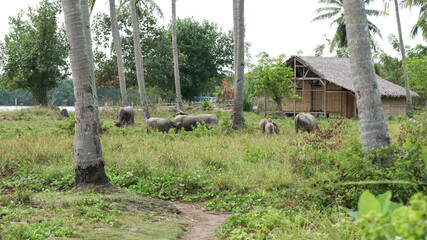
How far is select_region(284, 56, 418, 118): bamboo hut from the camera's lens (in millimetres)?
28703

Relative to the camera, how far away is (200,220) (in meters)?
5.66

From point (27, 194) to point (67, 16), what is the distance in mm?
2695

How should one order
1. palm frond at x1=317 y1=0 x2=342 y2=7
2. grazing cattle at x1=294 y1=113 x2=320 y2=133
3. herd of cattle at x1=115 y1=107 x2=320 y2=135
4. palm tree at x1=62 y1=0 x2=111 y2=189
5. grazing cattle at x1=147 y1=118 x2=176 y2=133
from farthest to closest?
palm frond at x1=317 y1=0 x2=342 y2=7
grazing cattle at x1=147 y1=118 x2=176 y2=133
grazing cattle at x1=294 y1=113 x2=320 y2=133
herd of cattle at x1=115 y1=107 x2=320 y2=135
palm tree at x1=62 y1=0 x2=111 y2=189

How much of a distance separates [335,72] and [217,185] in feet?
82.4

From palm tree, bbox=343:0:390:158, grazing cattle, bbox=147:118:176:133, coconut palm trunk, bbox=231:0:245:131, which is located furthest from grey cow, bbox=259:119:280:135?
palm tree, bbox=343:0:390:158

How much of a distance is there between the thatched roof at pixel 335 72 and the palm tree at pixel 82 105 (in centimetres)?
2346

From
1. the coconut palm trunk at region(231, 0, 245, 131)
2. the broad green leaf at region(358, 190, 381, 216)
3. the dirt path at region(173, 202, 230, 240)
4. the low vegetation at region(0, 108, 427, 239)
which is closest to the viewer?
the broad green leaf at region(358, 190, 381, 216)

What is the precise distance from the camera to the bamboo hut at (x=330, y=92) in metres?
28.7

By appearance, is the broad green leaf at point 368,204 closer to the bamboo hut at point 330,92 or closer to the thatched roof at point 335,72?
the thatched roof at point 335,72

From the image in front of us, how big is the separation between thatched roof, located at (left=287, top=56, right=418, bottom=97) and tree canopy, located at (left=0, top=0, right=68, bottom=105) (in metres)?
18.2

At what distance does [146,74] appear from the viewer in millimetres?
36000

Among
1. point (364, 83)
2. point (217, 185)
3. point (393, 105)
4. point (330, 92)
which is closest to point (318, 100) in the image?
point (330, 92)

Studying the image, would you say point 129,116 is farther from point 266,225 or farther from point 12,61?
point 12,61

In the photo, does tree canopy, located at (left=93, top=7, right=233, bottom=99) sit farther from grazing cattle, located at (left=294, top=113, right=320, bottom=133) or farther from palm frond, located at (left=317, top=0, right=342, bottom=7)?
grazing cattle, located at (left=294, top=113, right=320, bottom=133)
